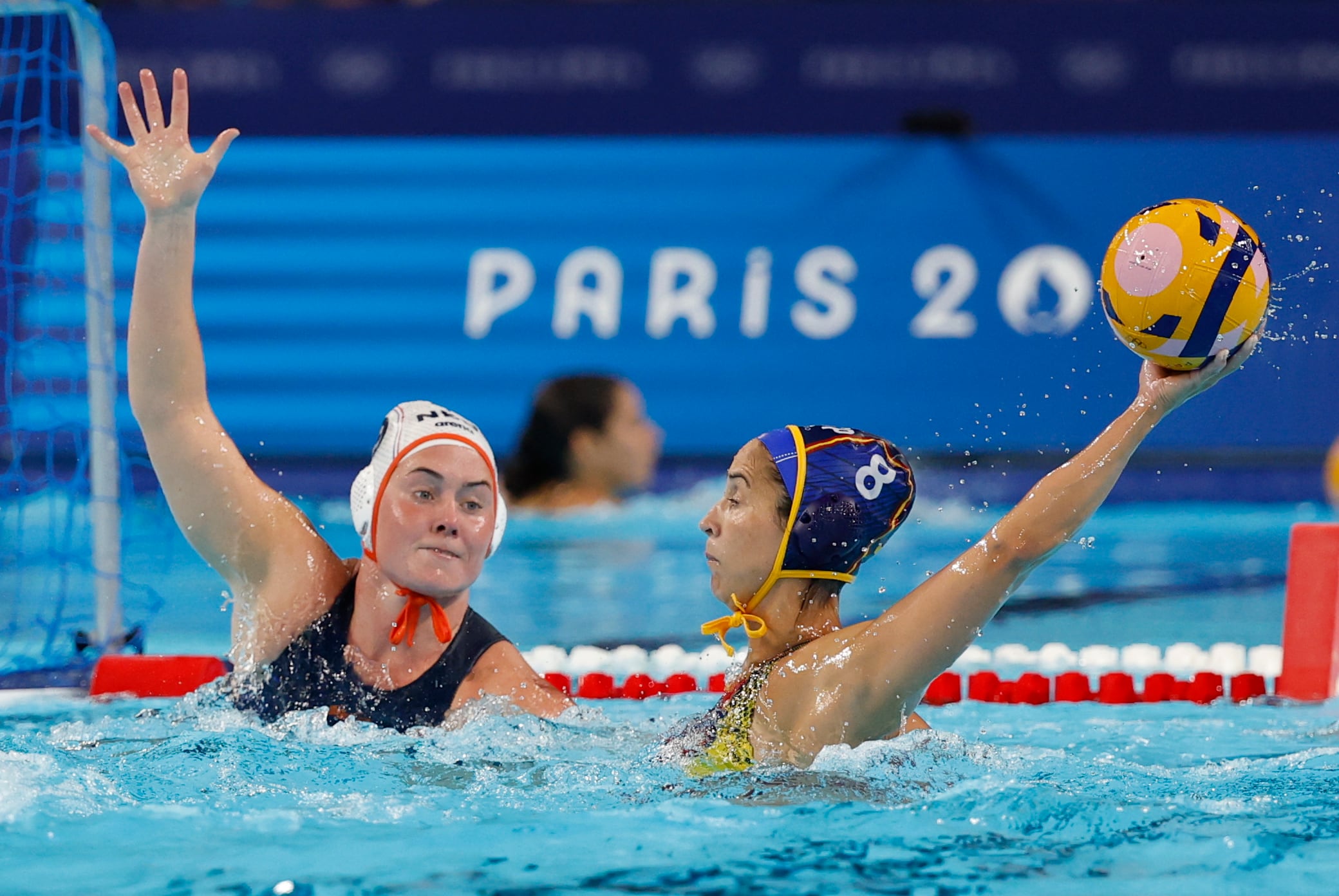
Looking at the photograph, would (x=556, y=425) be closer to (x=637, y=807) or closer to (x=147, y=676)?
(x=147, y=676)

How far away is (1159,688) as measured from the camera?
411 cm

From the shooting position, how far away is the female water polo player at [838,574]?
230 cm

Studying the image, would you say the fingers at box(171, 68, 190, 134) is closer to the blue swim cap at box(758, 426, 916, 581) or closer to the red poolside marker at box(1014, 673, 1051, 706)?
the blue swim cap at box(758, 426, 916, 581)

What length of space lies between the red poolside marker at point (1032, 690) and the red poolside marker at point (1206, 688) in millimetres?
380

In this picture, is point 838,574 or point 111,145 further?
point 111,145

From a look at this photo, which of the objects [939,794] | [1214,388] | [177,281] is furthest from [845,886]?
[1214,388]

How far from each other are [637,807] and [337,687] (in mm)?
694

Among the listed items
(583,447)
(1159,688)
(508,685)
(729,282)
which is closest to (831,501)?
(508,685)

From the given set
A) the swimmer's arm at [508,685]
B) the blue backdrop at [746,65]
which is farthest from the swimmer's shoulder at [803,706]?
the blue backdrop at [746,65]

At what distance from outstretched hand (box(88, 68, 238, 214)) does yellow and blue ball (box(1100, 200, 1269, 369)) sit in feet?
5.18

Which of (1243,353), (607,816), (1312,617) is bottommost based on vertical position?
(607,816)

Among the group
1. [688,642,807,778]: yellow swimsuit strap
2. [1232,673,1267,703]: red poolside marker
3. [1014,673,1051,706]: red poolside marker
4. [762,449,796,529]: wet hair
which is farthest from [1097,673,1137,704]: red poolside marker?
[762,449,796,529]: wet hair

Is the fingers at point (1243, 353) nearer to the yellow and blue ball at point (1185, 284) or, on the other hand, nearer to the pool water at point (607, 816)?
the yellow and blue ball at point (1185, 284)

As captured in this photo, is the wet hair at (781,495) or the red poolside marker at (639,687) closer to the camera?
the wet hair at (781,495)
